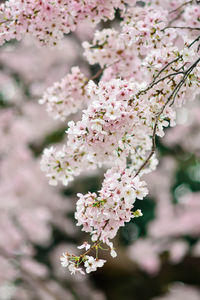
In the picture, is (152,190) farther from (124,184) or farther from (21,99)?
(124,184)

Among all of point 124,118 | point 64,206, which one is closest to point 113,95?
point 124,118

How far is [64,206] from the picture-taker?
690 centimetres

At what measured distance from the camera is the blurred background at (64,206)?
5.97 meters

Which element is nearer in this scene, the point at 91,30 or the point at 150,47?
the point at 150,47

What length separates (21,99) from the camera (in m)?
6.85

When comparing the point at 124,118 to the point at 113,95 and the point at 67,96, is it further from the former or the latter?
the point at 67,96

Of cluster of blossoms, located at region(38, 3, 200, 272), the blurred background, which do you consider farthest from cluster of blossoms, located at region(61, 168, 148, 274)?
the blurred background

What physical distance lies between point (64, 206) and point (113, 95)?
5.49 m

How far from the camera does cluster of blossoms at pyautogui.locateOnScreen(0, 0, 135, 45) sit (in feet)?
6.74

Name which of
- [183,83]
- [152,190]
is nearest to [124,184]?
[183,83]

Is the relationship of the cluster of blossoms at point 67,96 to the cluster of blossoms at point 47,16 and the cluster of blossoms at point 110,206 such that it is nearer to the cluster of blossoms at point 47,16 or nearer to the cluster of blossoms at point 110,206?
the cluster of blossoms at point 47,16

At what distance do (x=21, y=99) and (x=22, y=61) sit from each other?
2.42 feet

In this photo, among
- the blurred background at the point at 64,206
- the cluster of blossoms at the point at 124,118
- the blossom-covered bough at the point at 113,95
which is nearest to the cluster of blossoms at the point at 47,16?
the blossom-covered bough at the point at 113,95

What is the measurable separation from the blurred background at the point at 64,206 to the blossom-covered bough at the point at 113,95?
11.2 ft
